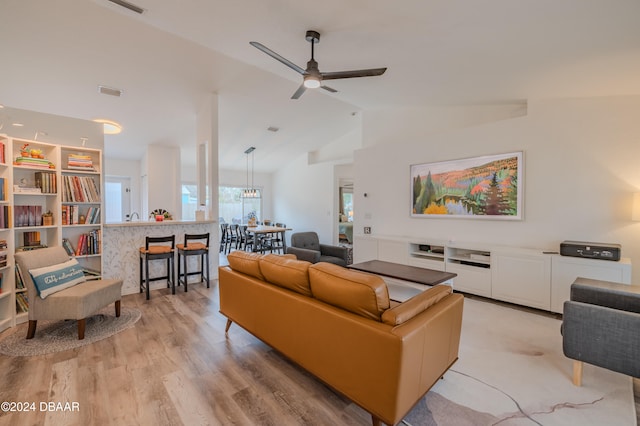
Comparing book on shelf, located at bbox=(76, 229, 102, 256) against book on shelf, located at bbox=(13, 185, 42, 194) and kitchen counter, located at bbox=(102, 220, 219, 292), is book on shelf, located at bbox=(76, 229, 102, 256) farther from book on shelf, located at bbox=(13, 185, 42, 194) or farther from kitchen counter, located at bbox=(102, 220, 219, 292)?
book on shelf, located at bbox=(13, 185, 42, 194)

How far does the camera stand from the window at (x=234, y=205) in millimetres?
9812

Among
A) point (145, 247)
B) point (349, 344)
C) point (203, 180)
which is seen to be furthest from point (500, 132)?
point (145, 247)

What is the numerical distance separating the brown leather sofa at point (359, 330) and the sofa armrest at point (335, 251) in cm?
335

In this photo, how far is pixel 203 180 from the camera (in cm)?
538

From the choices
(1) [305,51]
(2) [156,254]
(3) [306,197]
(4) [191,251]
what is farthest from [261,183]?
(1) [305,51]

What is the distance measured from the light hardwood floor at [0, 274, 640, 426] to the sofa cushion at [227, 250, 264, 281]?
699 mm

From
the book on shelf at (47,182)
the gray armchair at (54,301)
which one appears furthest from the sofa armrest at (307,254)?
the book on shelf at (47,182)

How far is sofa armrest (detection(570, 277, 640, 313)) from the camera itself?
7.00 ft

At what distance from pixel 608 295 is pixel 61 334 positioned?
4.95 meters

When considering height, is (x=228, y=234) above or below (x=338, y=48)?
below

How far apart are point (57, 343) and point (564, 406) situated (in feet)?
13.6

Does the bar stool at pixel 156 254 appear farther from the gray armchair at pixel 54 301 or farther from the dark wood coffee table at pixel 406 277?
the dark wood coffee table at pixel 406 277

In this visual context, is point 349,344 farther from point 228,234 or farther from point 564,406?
point 228,234

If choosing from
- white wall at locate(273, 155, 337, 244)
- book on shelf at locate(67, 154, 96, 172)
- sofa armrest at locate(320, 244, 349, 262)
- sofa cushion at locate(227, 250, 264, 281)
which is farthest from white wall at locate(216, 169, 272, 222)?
sofa cushion at locate(227, 250, 264, 281)
